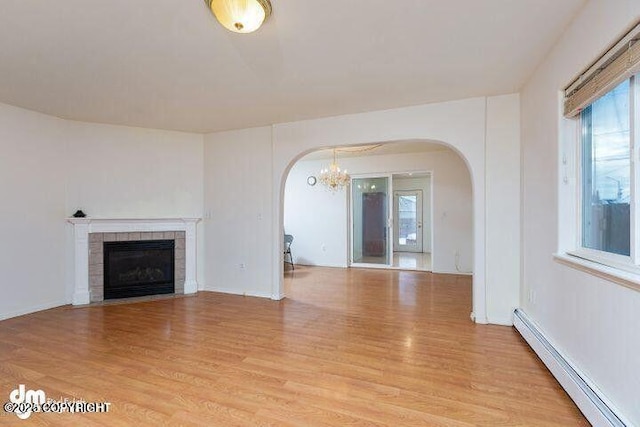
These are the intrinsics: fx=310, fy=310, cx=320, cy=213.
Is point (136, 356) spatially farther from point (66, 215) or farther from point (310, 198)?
point (310, 198)

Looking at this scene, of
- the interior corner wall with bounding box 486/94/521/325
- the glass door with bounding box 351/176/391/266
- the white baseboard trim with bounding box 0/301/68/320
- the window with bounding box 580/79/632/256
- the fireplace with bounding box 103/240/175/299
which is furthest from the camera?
the glass door with bounding box 351/176/391/266

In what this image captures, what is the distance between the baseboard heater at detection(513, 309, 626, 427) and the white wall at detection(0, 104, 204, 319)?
444cm

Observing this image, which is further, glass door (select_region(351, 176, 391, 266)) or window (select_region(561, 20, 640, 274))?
glass door (select_region(351, 176, 391, 266))

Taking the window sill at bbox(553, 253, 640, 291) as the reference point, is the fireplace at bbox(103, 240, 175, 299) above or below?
below

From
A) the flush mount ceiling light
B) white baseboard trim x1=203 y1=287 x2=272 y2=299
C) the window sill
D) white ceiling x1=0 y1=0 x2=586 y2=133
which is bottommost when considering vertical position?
white baseboard trim x1=203 y1=287 x2=272 y2=299

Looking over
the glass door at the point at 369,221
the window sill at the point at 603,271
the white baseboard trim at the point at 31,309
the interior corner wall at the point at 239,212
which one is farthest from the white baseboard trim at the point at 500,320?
the white baseboard trim at the point at 31,309

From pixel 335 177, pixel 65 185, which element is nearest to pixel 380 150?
pixel 335 177

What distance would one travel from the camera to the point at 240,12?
179 centimetres

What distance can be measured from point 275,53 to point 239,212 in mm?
2727

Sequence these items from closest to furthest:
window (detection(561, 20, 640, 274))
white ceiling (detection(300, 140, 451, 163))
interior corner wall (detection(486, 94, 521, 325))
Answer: window (detection(561, 20, 640, 274)) < interior corner wall (detection(486, 94, 521, 325)) < white ceiling (detection(300, 140, 451, 163))

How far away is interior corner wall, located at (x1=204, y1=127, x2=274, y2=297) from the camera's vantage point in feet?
15.0

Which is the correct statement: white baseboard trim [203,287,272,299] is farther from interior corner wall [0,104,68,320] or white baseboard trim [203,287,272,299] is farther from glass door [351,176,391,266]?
glass door [351,176,391,266]
